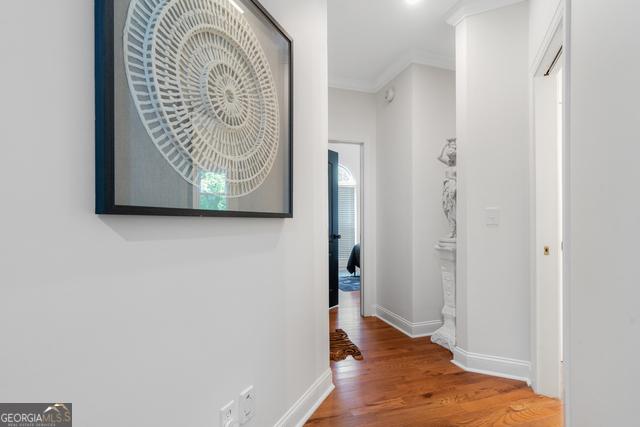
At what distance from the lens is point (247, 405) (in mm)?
1193

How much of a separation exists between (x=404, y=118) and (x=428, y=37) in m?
0.72

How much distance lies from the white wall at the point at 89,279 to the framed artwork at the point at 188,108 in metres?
0.04

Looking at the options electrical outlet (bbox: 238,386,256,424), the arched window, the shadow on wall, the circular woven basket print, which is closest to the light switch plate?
the shadow on wall

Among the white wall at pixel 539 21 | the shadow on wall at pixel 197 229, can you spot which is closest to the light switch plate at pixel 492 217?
the white wall at pixel 539 21

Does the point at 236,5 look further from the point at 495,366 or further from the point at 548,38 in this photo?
the point at 495,366

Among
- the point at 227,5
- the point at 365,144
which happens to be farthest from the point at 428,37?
the point at 227,5

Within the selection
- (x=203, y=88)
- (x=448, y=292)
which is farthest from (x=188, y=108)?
(x=448, y=292)

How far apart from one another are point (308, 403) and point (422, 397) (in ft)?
2.40

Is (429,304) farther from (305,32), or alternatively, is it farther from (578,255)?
(305,32)

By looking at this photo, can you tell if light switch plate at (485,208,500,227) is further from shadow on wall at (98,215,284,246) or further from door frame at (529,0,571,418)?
shadow on wall at (98,215,284,246)

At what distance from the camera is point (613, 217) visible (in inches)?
35.5

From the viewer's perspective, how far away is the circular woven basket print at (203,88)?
0.81 metres

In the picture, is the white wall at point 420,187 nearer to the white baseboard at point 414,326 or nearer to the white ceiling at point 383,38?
the white baseboard at point 414,326

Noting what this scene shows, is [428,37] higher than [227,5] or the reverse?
higher
